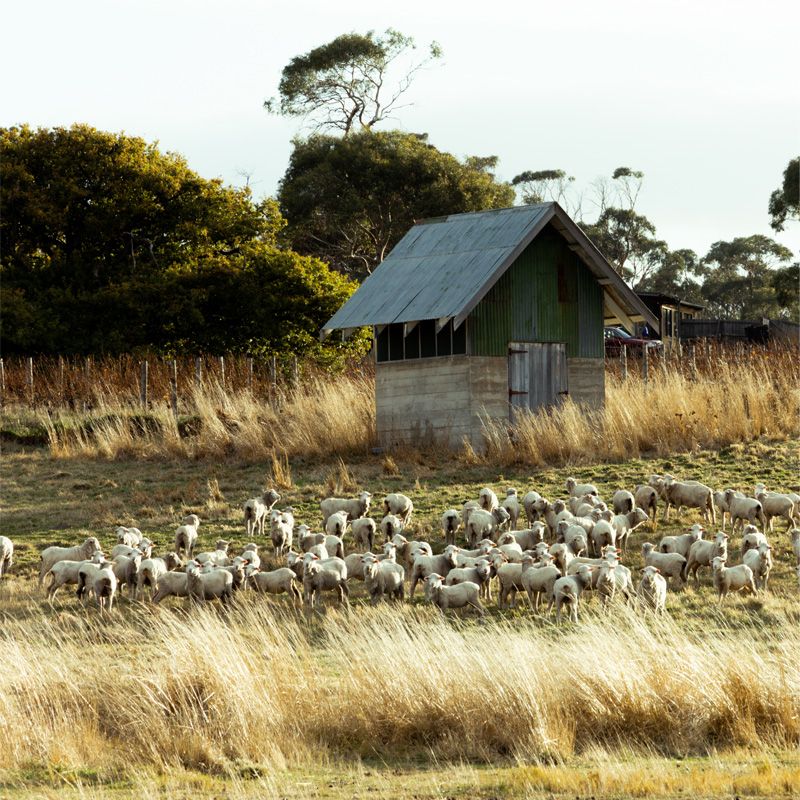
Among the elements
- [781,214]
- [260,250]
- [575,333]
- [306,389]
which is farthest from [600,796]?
[781,214]

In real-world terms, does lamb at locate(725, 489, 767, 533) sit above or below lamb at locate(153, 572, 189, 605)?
above

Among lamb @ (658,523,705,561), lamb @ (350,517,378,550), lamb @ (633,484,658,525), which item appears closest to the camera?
lamb @ (658,523,705,561)

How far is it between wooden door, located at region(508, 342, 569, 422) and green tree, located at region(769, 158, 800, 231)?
24.5m

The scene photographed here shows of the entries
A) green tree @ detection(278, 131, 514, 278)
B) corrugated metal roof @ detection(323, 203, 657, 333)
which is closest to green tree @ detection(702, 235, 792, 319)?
green tree @ detection(278, 131, 514, 278)

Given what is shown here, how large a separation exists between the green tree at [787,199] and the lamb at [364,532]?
35438mm

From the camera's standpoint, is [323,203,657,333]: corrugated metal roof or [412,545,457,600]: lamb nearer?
[412,545,457,600]: lamb

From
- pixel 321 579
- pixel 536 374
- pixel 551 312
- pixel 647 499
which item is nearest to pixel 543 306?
pixel 551 312

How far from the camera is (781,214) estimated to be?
5175cm

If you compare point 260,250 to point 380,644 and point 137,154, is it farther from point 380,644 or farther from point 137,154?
point 380,644

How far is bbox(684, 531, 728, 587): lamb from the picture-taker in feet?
53.8

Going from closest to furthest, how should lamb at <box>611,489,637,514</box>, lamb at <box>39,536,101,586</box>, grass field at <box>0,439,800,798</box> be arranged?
1. grass field at <box>0,439,800,798</box>
2. lamb at <box>39,536,101,586</box>
3. lamb at <box>611,489,637,514</box>

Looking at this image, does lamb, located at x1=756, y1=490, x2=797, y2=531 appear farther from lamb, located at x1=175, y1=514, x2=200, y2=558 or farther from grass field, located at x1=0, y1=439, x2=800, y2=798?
lamb, located at x1=175, y1=514, x2=200, y2=558

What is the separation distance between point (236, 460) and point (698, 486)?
404 inches

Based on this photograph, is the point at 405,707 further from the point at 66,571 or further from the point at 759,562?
the point at 66,571
